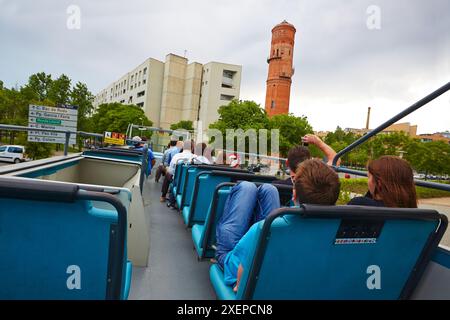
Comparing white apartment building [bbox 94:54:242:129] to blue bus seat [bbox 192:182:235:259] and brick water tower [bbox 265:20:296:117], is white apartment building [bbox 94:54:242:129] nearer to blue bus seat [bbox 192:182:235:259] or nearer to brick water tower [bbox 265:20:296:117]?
brick water tower [bbox 265:20:296:117]

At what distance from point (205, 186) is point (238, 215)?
1.17 m

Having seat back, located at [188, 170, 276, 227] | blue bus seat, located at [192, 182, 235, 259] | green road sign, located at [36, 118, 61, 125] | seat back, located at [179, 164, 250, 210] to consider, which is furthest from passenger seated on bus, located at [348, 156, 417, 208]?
green road sign, located at [36, 118, 61, 125]

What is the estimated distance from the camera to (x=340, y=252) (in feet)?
4.02

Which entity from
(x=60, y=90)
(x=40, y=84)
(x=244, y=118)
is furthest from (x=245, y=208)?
(x=40, y=84)

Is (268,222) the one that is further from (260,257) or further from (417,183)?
(417,183)

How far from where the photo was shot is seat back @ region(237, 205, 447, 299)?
1120mm

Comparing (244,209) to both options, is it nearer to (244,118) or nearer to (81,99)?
(244,118)

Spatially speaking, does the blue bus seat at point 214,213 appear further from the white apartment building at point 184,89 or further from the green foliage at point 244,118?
the white apartment building at point 184,89

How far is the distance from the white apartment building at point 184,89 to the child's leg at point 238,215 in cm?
5359

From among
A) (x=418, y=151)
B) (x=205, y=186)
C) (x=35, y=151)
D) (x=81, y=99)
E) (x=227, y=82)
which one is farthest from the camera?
(x=227, y=82)

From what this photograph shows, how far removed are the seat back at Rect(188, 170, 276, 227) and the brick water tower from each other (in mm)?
54236

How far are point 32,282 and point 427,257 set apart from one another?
5.98ft

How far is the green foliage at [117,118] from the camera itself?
1876 inches

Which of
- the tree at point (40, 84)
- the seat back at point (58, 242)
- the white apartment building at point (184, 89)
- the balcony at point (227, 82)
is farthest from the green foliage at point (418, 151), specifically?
the tree at point (40, 84)
